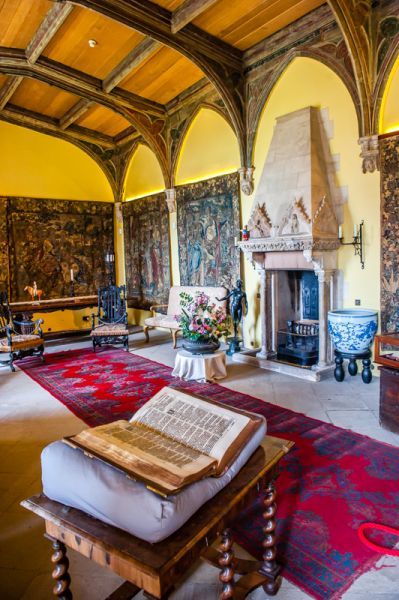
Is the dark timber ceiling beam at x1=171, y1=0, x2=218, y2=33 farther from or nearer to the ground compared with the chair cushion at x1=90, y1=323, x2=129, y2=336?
farther from the ground

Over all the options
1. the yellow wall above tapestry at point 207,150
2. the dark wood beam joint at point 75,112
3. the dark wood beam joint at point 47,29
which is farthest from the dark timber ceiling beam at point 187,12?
the dark wood beam joint at point 75,112

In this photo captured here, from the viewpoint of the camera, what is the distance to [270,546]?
1.78m

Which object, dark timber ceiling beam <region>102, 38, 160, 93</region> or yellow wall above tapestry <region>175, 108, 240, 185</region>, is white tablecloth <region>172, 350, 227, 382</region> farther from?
dark timber ceiling beam <region>102, 38, 160, 93</region>

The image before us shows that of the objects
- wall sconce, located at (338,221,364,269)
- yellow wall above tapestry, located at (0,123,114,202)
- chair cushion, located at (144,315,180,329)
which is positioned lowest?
chair cushion, located at (144,315,180,329)

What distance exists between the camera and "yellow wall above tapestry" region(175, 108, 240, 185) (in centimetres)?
678

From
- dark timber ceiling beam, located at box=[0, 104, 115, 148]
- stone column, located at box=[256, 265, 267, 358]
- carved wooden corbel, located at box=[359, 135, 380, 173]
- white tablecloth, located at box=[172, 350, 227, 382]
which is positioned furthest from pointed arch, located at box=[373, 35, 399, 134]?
dark timber ceiling beam, located at box=[0, 104, 115, 148]

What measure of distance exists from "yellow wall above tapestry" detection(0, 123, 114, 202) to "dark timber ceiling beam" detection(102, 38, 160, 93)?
264 cm

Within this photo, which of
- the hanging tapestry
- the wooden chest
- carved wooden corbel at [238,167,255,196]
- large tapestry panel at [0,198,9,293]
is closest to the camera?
the wooden chest

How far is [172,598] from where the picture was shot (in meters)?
1.77

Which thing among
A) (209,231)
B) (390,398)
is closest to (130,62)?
(209,231)

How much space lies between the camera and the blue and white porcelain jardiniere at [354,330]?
456 cm

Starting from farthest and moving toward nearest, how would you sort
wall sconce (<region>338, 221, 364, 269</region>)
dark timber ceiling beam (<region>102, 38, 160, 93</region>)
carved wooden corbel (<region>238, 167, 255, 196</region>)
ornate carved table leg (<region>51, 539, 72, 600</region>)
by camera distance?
carved wooden corbel (<region>238, 167, 255, 196</region>), dark timber ceiling beam (<region>102, 38, 160, 93</region>), wall sconce (<region>338, 221, 364, 269</region>), ornate carved table leg (<region>51, 539, 72, 600</region>)

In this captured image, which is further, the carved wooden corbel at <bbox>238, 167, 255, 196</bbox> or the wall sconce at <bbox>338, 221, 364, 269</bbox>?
the carved wooden corbel at <bbox>238, 167, 255, 196</bbox>

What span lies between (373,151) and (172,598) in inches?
188
